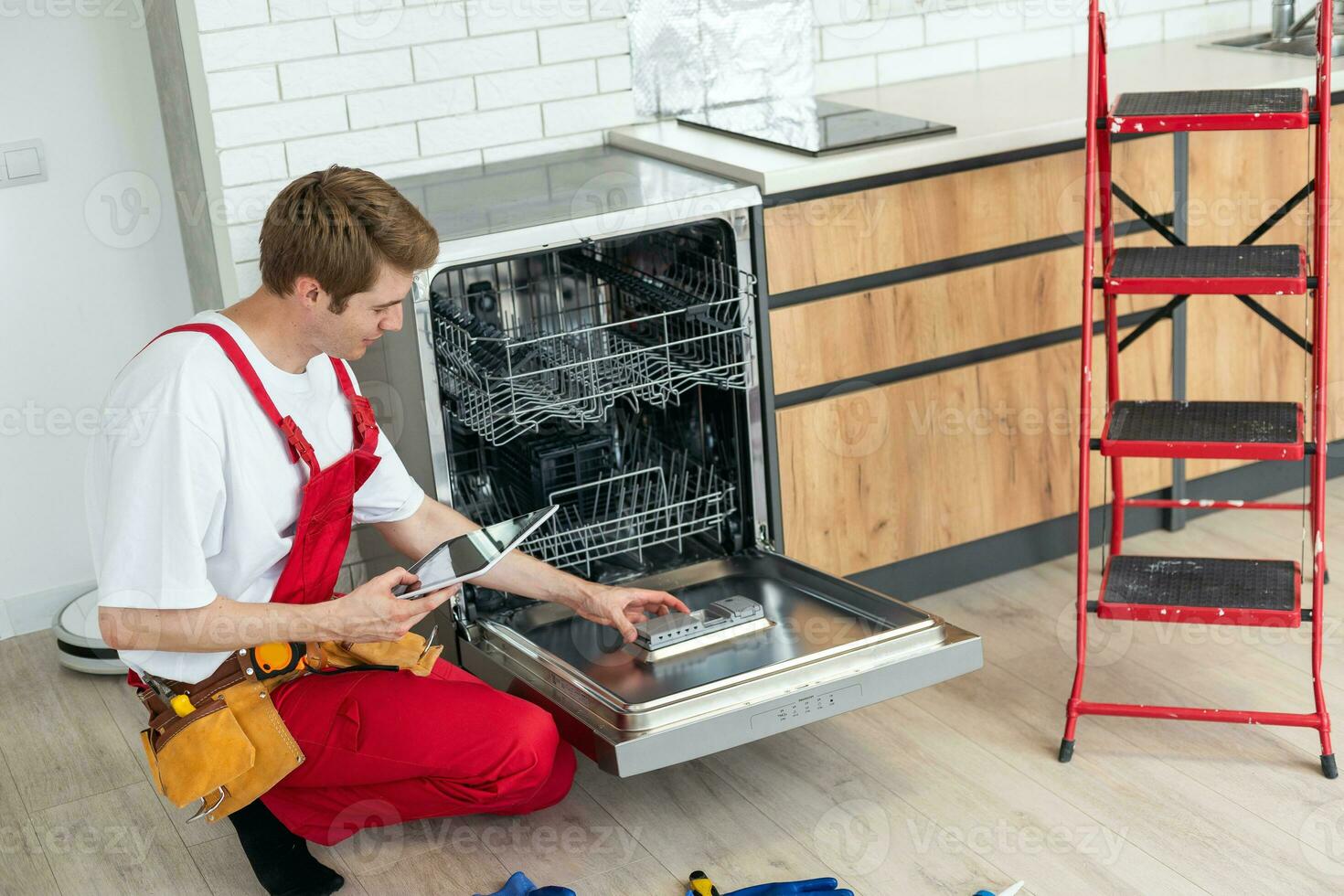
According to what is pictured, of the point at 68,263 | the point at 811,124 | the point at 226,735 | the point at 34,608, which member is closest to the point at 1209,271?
the point at 811,124

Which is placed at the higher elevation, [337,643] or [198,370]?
[198,370]

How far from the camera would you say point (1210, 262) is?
2605mm

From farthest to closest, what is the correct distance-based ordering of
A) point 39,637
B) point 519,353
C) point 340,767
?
point 39,637 → point 519,353 → point 340,767

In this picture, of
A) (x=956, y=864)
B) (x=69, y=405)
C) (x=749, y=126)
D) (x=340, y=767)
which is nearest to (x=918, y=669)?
(x=956, y=864)

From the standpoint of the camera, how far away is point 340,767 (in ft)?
7.40

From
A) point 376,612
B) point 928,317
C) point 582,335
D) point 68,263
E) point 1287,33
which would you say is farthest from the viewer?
point 1287,33

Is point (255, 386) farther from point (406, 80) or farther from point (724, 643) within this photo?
point (406, 80)

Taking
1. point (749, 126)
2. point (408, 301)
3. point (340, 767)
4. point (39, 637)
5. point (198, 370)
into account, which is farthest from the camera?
point (39, 637)

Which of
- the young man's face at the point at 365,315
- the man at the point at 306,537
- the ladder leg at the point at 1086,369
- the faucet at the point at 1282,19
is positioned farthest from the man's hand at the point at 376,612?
the faucet at the point at 1282,19

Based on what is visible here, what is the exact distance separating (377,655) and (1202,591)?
141 centimetres

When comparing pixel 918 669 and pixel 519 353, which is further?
pixel 519 353

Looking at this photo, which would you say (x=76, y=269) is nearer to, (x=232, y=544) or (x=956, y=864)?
(x=232, y=544)

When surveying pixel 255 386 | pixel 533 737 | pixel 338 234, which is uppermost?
pixel 338 234

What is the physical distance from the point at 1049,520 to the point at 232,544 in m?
1.90
